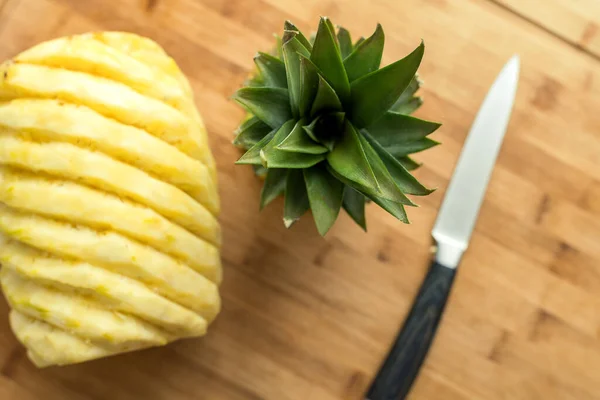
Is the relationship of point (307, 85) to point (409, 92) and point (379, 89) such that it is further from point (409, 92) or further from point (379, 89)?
point (409, 92)

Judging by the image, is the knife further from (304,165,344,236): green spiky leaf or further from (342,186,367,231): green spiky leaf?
(304,165,344,236): green spiky leaf

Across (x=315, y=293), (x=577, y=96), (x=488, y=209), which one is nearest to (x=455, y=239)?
(x=488, y=209)

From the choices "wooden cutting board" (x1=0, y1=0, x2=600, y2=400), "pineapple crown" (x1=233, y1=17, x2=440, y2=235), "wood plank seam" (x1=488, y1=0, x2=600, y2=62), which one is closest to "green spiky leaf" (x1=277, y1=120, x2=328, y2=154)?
"pineapple crown" (x1=233, y1=17, x2=440, y2=235)

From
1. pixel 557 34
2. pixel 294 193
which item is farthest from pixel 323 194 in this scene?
pixel 557 34

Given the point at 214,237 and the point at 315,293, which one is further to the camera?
the point at 315,293

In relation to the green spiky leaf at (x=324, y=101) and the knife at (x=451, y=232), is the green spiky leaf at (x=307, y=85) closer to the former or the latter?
the green spiky leaf at (x=324, y=101)

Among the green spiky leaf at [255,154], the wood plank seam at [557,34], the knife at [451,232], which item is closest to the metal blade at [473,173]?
the knife at [451,232]

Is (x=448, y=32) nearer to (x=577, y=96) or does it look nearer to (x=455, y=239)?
(x=577, y=96)
